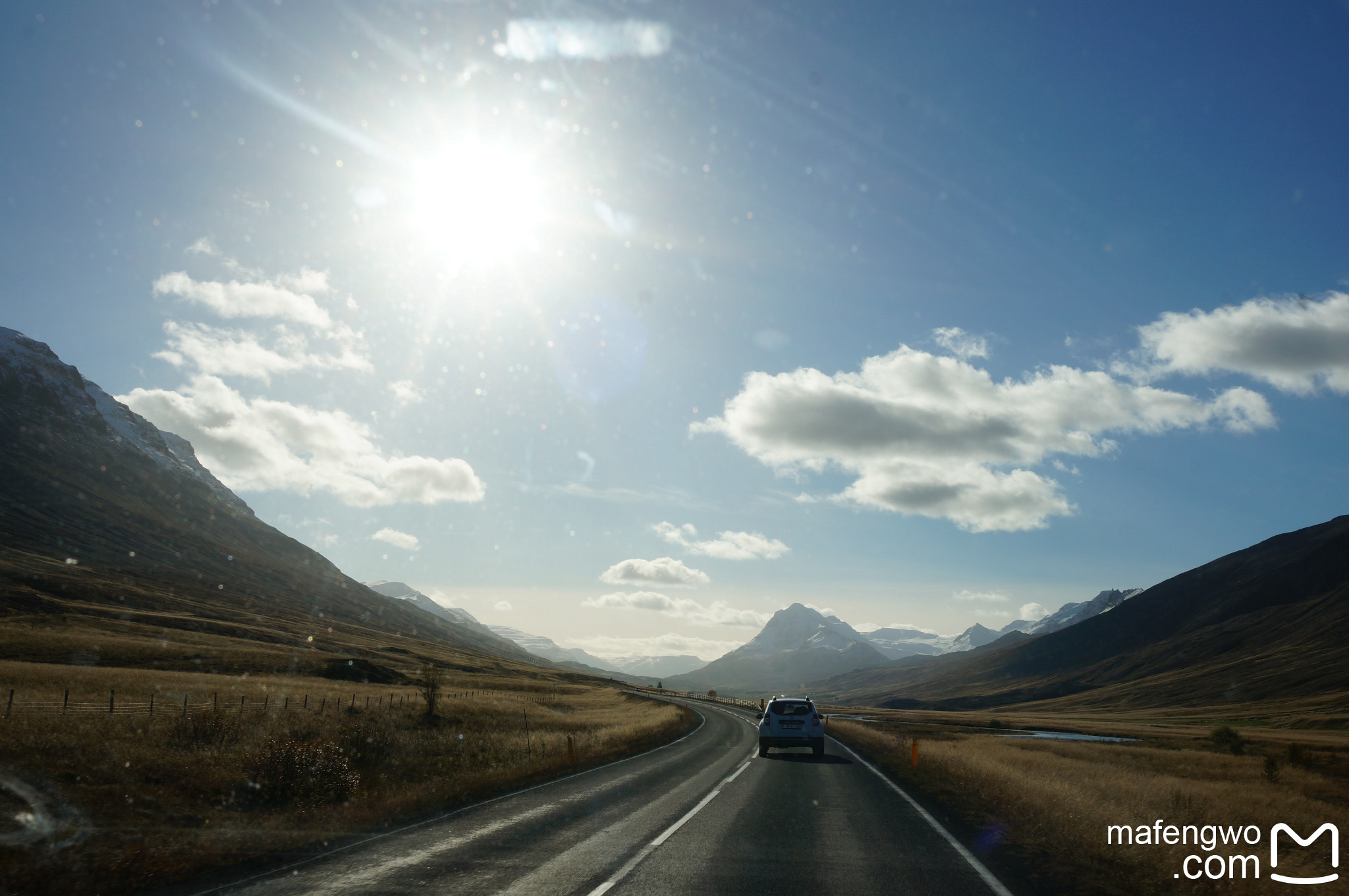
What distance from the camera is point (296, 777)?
15234mm

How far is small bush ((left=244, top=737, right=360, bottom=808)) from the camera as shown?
1445cm

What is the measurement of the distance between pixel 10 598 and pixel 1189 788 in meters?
121

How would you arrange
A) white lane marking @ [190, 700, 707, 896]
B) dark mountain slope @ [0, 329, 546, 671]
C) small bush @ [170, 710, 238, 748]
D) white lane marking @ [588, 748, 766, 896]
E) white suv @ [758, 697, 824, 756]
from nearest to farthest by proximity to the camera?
white lane marking @ [588, 748, 766, 896], white lane marking @ [190, 700, 707, 896], small bush @ [170, 710, 238, 748], white suv @ [758, 697, 824, 756], dark mountain slope @ [0, 329, 546, 671]

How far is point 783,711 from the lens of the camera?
26.9 metres

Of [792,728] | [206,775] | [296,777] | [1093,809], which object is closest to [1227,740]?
[792,728]

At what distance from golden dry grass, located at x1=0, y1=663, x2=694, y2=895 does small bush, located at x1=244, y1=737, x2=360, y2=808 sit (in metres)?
0.06

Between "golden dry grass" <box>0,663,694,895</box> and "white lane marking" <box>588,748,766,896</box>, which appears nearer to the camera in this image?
"white lane marking" <box>588,748,766,896</box>

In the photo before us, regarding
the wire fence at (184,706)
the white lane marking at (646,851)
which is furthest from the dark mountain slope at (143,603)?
the white lane marking at (646,851)

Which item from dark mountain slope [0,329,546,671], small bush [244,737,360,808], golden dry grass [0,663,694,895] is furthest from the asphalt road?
dark mountain slope [0,329,546,671]

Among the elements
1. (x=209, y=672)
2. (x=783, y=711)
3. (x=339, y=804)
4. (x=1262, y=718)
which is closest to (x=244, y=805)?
(x=339, y=804)

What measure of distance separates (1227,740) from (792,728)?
57804mm

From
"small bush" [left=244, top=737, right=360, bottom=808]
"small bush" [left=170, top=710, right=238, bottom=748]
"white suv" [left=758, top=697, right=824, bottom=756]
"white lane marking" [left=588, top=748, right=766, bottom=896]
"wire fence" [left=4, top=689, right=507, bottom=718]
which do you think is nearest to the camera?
"white lane marking" [left=588, top=748, right=766, bottom=896]

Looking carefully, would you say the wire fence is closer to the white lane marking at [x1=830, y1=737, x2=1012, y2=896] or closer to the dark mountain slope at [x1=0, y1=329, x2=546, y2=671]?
the white lane marking at [x1=830, y1=737, x2=1012, y2=896]

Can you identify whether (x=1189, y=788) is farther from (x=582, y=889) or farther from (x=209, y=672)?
(x=209, y=672)
